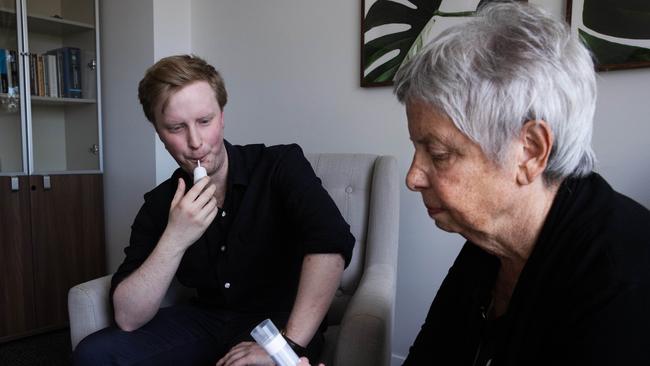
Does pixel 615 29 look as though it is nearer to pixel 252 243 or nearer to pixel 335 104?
pixel 335 104

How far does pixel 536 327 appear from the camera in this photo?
1.99 feet

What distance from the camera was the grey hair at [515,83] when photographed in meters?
0.59

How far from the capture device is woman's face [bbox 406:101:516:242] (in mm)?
Answer: 631

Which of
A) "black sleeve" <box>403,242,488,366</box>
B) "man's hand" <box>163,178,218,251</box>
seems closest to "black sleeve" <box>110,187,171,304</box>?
"man's hand" <box>163,178,218,251</box>

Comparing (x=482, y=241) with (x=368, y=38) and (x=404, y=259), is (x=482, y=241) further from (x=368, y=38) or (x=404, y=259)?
(x=368, y=38)

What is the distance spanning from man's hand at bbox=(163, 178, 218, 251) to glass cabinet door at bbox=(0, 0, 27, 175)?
166cm

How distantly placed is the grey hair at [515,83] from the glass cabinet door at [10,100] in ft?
7.83

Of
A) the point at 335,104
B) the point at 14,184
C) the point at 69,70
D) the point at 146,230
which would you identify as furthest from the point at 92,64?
the point at 146,230

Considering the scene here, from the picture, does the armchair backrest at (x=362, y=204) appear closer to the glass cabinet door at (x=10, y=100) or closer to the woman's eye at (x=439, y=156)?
the woman's eye at (x=439, y=156)

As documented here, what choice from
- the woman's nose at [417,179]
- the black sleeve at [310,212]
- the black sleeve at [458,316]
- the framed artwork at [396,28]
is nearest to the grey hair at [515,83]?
the woman's nose at [417,179]

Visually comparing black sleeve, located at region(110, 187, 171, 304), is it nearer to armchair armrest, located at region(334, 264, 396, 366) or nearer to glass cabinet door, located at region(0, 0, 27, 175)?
armchair armrest, located at region(334, 264, 396, 366)

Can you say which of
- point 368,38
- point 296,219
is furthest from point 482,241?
point 368,38

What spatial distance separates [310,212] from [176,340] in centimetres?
49

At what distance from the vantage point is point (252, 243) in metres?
1.23
